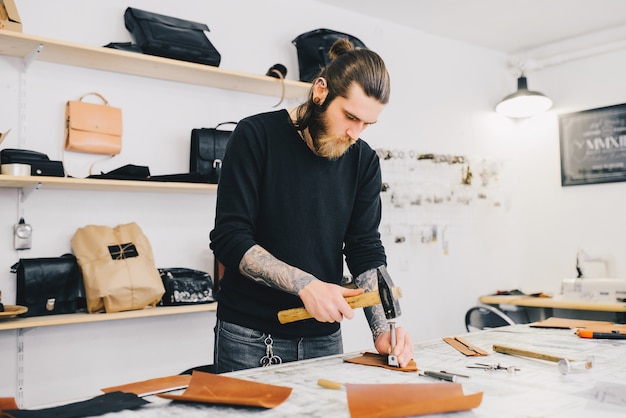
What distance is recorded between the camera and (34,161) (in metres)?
2.60

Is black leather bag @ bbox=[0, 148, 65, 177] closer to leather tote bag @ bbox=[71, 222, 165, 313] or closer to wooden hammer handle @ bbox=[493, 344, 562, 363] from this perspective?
leather tote bag @ bbox=[71, 222, 165, 313]

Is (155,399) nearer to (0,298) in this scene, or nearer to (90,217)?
(0,298)

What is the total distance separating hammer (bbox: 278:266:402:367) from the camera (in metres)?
1.54

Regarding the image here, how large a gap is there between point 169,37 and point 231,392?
2.19 m

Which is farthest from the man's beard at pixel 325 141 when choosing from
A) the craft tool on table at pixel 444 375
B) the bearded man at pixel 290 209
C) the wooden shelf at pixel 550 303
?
the wooden shelf at pixel 550 303

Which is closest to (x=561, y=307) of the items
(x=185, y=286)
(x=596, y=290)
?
(x=596, y=290)

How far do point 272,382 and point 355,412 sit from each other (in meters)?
0.33

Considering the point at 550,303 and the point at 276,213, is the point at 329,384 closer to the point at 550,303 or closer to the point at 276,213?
the point at 276,213

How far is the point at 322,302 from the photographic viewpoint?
57.9 inches

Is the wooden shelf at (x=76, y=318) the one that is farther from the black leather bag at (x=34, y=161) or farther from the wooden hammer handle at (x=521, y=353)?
the wooden hammer handle at (x=521, y=353)

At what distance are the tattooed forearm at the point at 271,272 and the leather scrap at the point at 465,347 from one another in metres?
0.50

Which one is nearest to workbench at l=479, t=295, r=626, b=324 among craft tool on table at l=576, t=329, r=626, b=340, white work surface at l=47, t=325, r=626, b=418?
craft tool on table at l=576, t=329, r=626, b=340

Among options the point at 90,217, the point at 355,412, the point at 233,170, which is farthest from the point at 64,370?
the point at 355,412

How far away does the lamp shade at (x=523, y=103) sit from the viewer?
15.0 ft
